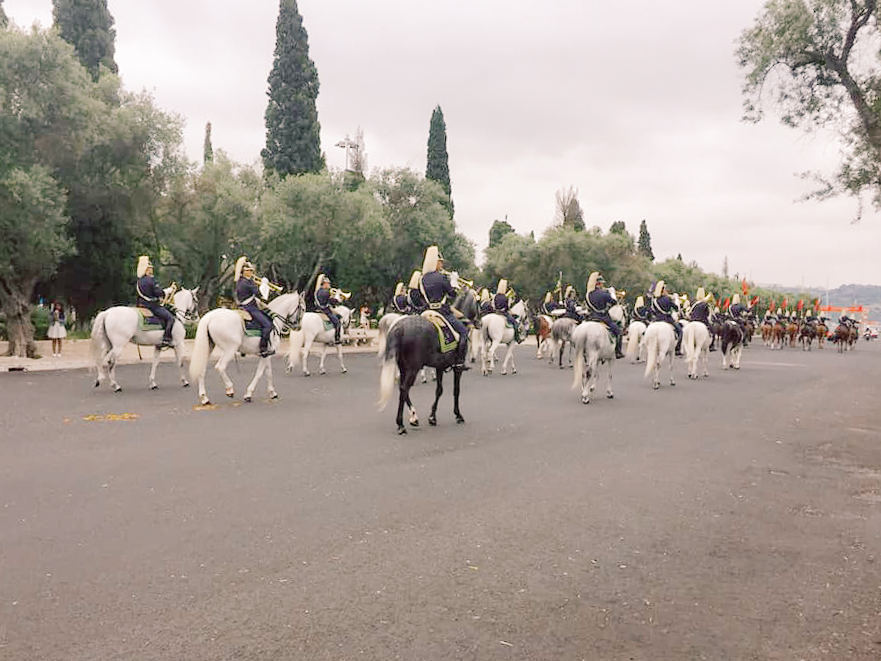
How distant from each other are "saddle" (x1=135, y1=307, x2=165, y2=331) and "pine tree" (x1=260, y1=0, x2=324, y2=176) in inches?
917

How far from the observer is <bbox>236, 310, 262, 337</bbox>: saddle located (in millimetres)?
13750

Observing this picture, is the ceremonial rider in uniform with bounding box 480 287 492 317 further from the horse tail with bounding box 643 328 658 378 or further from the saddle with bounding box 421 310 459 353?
the saddle with bounding box 421 310 459 353

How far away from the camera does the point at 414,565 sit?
5.06 m

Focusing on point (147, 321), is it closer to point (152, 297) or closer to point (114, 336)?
point (152, 297)

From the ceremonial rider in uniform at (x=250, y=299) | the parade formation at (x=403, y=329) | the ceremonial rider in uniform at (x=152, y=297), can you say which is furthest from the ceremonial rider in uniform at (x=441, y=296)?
the ceremonial rider in uniform at (x=152, y=297)

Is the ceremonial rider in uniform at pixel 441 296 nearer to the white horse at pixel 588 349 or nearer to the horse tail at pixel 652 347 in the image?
the white horse at pixel 588 349

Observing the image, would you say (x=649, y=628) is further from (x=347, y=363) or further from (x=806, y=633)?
(x=347, y=363)

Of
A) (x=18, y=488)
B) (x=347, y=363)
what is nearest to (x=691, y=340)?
(x=347, y=363)

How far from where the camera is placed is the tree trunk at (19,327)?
834 inches

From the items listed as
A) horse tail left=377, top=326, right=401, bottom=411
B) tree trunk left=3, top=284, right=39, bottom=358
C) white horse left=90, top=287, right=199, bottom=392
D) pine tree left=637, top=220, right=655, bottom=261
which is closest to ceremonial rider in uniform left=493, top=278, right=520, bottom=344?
white horse left=90, top=287, right=199, bottom=392

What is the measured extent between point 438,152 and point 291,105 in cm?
1498

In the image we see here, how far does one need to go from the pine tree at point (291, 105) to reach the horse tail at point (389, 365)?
2851 centimetres

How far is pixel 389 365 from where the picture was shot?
10.3m

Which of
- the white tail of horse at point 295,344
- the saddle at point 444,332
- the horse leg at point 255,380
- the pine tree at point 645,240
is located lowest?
the horse leg at point 255,380
